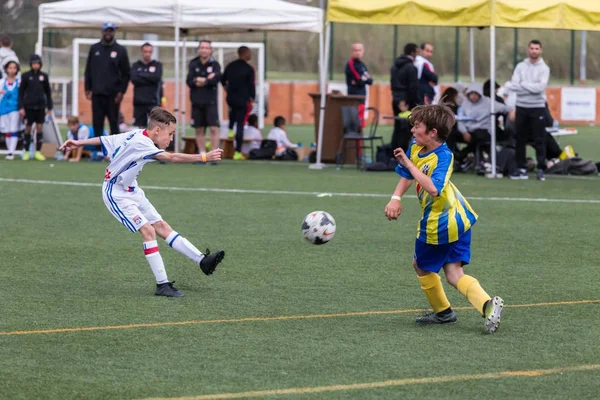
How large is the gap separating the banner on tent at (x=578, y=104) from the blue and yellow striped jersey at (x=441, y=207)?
30.6 m

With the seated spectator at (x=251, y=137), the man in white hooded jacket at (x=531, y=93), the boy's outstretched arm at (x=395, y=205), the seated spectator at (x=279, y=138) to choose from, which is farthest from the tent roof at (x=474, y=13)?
the boy's outstretched arm at (x=395, y=205)

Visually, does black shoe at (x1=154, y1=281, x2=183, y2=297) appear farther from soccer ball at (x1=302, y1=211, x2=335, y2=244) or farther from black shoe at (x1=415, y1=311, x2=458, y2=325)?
black shoe at (x1=415, y1=311, x2=458, y2=325)

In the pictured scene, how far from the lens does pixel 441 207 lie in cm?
701

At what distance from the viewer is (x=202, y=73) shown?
20.7 m

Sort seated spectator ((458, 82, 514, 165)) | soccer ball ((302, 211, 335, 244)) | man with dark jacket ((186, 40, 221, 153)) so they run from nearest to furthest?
soccer ball ((302, 211, 335, 244)), seated spectator ((458, 82, 514, 165)), man with dark jacket ((186, 40, 221, 153))

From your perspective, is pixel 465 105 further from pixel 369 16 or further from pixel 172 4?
pixel 172 4

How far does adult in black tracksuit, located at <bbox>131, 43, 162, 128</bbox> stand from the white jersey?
13177 millimetres

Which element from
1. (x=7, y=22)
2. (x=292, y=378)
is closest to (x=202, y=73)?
(x=292, y=378)

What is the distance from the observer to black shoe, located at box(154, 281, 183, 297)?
8078 millimetres

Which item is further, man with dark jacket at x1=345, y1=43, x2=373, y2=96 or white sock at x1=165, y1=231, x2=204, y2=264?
man with dark jacket at x1=345, y1=43, x2=373, y2=96

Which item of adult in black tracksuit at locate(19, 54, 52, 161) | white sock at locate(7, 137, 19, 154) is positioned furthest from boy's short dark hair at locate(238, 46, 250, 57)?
white sock at locate(7, 137, 19, 154)

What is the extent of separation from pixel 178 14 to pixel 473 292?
1439 cm

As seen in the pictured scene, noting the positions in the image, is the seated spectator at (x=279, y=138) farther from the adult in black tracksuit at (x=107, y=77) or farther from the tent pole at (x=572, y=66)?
the tent pole at (x=572, y=66)

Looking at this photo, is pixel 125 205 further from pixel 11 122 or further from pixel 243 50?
pixel 243 50
